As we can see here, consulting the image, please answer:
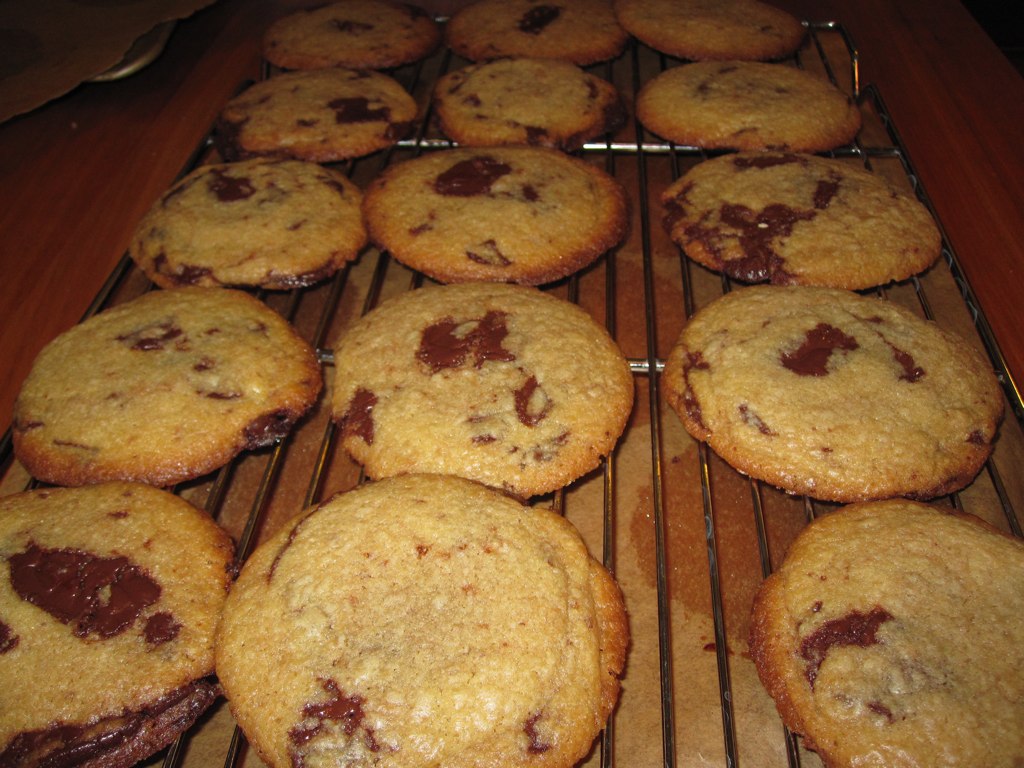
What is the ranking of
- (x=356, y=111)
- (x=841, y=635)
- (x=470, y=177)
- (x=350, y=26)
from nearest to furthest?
1. (x=841, y=635)
2. (x=470, y=177)
3. (x=356, y=111)
4. (x=350, y=26)

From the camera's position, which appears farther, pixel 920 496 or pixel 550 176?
pixel 550 176

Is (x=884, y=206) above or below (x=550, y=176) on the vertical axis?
below

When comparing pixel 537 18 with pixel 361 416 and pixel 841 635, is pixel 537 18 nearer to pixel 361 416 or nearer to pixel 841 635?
pixel 361 416

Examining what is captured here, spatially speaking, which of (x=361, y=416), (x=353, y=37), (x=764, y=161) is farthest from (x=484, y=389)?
(x=353, y=37)

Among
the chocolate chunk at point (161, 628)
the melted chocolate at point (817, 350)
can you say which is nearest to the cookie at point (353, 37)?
the melted chocolate at point (817, 350)

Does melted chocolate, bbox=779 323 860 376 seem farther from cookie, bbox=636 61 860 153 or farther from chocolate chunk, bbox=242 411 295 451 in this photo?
chocolate chunk, bbox=242 411 295 451

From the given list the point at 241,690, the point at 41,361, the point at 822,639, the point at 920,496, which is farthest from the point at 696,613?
the point at 41,361

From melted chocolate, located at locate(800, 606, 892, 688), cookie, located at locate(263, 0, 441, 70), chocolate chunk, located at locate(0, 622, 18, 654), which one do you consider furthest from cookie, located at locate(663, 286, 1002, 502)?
cookie, located at locate(263, 0, 441, 70)

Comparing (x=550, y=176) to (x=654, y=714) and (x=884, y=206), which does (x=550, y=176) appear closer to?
(x=884, y=206)
